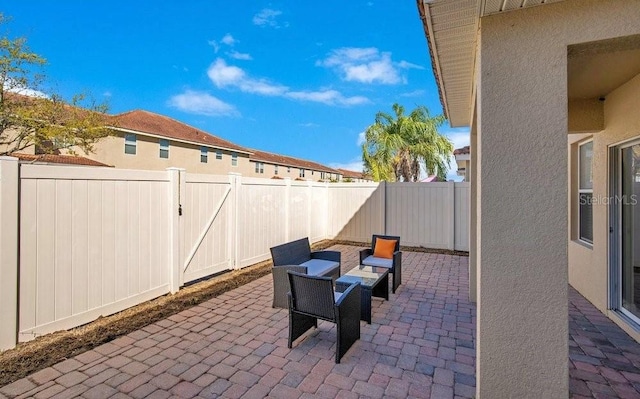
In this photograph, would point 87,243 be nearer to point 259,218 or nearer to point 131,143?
point 259,218

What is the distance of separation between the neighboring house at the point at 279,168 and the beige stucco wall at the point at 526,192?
26.3m

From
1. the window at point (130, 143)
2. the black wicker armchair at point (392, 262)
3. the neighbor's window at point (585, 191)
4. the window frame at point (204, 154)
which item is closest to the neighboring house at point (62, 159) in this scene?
the window at point (130, 143)

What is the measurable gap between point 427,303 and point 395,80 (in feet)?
53.0

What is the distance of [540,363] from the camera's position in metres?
2.12

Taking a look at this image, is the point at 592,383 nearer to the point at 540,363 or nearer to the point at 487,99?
the point at 540,363

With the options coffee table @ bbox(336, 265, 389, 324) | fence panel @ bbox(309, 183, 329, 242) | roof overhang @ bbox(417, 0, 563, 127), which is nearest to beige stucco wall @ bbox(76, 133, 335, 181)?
fence panel @ bbox(309, 183, 329, 242)

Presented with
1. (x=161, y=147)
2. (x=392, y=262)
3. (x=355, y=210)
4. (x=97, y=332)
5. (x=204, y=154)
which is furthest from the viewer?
(x=204, y=154)

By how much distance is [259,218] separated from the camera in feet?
24.5

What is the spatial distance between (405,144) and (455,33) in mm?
16316

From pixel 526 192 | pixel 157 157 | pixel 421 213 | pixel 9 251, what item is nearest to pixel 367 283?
pixel 526 192

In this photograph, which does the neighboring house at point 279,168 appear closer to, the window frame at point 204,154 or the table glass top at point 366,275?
the window frame at point 204,154

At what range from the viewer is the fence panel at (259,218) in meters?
A: 6.90

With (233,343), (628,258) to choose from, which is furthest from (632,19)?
(233,343)

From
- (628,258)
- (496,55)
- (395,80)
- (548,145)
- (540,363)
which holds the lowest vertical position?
(540,363)
